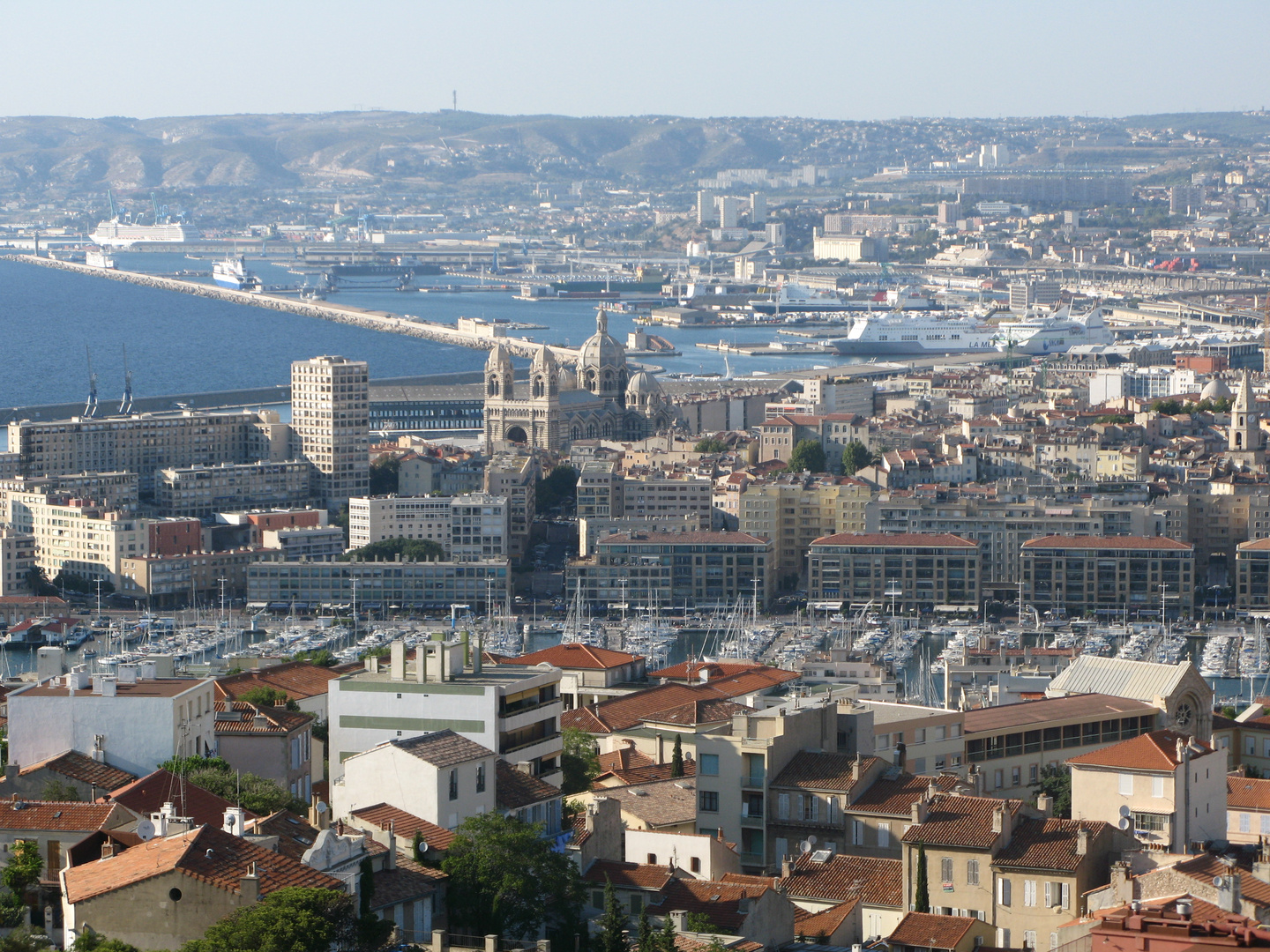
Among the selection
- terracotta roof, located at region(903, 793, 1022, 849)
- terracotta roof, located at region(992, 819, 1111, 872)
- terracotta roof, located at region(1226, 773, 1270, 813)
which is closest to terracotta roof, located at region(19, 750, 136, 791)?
terracotta roof, located at region(903, 793, 1022, 849)

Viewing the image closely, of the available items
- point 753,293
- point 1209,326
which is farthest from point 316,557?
point 753,293

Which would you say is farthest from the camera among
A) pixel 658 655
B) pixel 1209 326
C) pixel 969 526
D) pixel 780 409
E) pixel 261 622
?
pixel 1209 326

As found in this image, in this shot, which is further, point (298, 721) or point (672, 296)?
point (672, 296)

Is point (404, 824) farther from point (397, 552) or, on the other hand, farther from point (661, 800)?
point (397, 552)

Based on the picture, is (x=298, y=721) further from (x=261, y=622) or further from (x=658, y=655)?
(x=261, y=622)

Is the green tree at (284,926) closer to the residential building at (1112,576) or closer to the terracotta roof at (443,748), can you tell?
the terracotta roof at (443,748)

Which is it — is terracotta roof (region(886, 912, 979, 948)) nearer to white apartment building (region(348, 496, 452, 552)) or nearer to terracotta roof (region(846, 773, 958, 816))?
terracotta roof (region(846, 773, 958, 816))

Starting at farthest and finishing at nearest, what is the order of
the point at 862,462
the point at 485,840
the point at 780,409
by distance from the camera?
the point at 780,409
the point at 862,462
the point at 485,840
